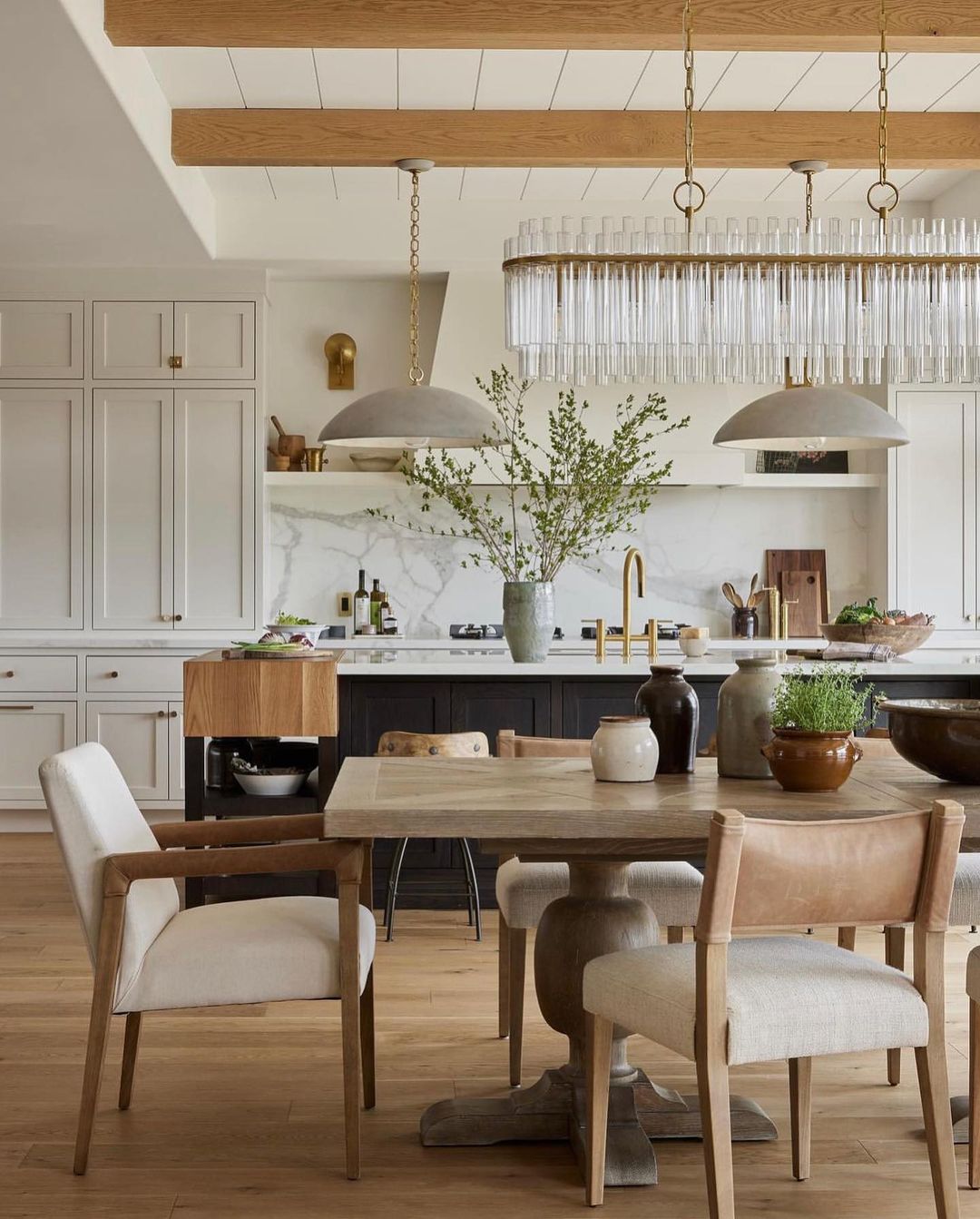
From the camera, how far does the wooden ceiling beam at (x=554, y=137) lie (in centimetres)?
498

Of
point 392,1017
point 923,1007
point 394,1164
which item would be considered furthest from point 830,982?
point 392,1017

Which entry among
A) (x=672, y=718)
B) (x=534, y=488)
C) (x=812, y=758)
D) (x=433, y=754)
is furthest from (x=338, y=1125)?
(x=534, y=488)

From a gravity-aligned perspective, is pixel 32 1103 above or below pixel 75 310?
below

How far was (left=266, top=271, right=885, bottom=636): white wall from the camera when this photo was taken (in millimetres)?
6891

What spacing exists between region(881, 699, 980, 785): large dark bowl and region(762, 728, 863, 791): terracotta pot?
0.12 meters

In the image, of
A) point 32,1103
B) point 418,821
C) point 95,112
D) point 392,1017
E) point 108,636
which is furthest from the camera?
point 108,636

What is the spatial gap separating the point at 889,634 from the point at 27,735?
3915mm

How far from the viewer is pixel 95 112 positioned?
421 cm

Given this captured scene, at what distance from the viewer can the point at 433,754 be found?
395 cm

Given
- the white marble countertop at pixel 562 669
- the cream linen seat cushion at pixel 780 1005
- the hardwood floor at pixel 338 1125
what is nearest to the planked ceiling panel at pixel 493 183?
the white marble countertop at pixel 562 669

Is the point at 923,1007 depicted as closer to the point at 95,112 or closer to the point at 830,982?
the point at 830,982

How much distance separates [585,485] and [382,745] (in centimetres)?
128

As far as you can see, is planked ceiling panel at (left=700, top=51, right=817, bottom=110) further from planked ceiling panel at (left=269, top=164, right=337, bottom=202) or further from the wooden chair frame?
the wooden chair frame

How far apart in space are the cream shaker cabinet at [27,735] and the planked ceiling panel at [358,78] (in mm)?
3001
